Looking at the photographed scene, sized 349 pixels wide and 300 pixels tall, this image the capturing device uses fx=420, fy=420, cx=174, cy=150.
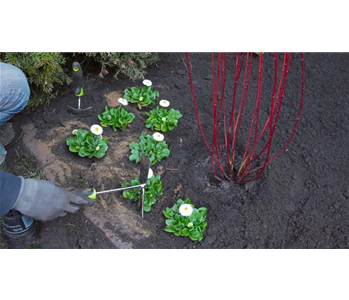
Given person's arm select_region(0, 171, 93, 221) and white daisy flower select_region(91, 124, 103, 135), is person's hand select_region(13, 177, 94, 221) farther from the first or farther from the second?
white daisy flower select_region(91, 124, 103, 135)

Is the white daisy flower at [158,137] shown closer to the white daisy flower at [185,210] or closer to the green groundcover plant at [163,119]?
the green groundcover plant at [163,119]

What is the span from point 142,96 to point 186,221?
1.06 meters

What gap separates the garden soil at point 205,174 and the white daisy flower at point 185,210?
0.44 ft

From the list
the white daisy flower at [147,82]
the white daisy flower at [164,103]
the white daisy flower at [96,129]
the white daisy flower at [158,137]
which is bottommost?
the white daisy flower at [158,137]

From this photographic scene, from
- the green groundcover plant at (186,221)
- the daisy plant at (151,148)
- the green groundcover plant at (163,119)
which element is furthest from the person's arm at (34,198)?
the green groundcover plant at (163,119)

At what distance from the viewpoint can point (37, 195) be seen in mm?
1871

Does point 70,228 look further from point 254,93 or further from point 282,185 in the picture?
point 254,93

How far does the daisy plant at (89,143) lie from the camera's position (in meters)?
2.49

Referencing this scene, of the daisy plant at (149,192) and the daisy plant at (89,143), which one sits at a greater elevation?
the daisy plant at (89,143)

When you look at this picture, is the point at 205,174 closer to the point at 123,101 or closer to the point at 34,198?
the point at 123,101

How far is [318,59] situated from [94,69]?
1.74 metres

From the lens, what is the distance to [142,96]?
2.89m
